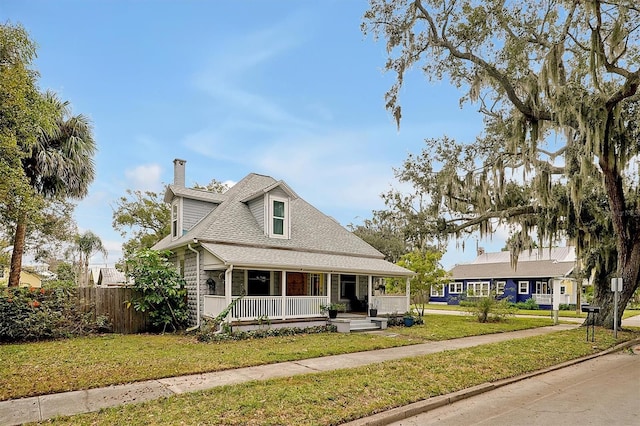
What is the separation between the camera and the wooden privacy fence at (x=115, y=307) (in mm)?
12680

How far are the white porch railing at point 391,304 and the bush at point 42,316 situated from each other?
31.2 feet

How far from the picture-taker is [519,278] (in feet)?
110

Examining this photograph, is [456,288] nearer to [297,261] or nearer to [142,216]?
[142,216]

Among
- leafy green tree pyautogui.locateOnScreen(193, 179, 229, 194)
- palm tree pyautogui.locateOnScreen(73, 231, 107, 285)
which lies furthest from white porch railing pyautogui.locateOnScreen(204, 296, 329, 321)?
palm tree pyautogui.locateOnScreen(73, 231, 107, 285)

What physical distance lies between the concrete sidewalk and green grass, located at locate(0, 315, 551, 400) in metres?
0.31

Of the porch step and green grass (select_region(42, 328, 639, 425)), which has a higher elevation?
green grass (select_region(42, 328, 639, 425))

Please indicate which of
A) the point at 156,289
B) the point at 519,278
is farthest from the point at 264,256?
the point at 519,278

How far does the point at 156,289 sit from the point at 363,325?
715cm

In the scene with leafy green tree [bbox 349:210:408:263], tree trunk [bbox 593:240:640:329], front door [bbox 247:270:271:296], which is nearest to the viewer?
tree trunk [bbox 593:240:640:329]

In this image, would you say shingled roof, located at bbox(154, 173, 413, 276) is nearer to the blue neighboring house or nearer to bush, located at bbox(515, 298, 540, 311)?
the blue neighboring house

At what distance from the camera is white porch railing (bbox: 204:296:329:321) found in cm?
1233

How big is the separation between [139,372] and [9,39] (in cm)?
637

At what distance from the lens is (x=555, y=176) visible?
1445 centimetres

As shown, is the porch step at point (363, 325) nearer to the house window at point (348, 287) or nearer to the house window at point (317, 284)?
the house window at point (317, 284)
